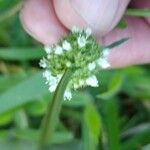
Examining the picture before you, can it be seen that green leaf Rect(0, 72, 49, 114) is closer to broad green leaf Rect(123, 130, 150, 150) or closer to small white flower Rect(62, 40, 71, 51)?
broad green leaf Rect(123, 130, 150, 150)

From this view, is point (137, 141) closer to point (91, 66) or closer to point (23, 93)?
point (23, 93)

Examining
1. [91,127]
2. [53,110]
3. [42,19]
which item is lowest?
[53,110]

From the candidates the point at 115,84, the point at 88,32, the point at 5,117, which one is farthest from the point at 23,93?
the point at 88,32

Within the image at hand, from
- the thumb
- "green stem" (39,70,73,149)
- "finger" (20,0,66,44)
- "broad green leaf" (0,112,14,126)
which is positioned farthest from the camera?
"broad green leaf" (0,112,14,126)

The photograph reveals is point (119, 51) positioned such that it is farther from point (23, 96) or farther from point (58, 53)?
point (58, 53)

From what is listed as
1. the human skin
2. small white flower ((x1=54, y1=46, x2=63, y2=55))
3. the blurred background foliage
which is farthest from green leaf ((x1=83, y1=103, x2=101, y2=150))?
small white flower ((x1=54, y1=46, x2=63, y2=55))

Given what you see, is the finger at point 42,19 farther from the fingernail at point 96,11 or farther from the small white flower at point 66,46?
the small white flower at point 66,46
